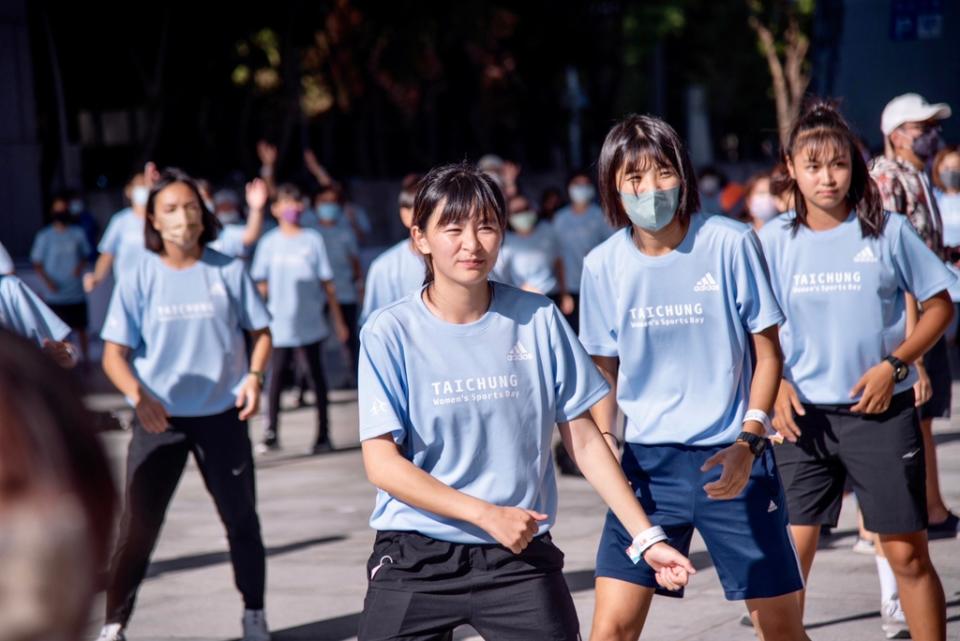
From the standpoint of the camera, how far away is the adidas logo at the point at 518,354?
387 cm

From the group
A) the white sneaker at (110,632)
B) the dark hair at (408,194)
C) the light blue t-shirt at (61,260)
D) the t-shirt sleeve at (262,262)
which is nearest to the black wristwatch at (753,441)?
the white sneaker at (110,632)

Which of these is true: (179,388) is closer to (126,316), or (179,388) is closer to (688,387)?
(126,316)

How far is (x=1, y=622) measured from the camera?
1386mm

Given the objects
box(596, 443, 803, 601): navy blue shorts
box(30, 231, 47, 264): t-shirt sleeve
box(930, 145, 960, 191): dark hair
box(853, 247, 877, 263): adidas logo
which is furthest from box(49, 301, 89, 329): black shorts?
box(596, 443, 803, 601): navy blue shorts

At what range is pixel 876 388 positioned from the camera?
5051 mm

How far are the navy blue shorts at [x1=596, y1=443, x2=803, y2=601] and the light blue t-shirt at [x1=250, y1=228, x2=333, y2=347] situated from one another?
8061 millimetres

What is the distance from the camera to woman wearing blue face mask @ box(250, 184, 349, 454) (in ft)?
40.0

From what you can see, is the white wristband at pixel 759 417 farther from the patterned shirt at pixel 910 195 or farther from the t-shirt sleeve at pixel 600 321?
the patterned shirt at pixel 910 195

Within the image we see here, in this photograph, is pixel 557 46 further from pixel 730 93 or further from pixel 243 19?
pixel 730 93

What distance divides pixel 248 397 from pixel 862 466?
2.48 metres

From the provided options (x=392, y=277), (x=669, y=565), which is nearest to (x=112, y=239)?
(x=392, y=277)

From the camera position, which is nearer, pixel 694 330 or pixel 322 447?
pixel 694 330

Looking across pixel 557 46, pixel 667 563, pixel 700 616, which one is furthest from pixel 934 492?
pixel 557 46

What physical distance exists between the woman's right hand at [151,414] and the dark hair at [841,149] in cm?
250
